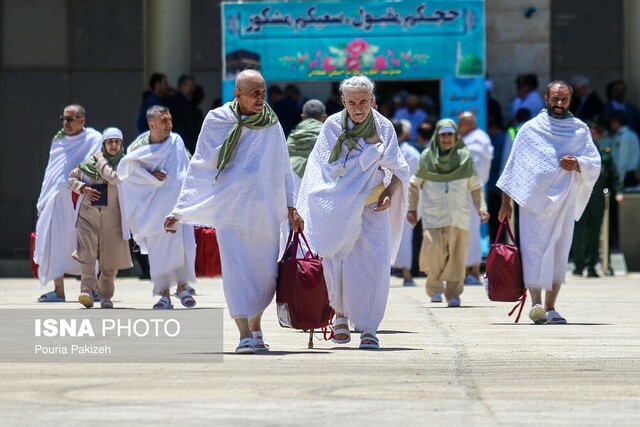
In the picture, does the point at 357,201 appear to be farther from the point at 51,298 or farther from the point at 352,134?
the point at 51,298

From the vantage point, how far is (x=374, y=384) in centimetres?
877

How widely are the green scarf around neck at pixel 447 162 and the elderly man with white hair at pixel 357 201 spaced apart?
5.37m

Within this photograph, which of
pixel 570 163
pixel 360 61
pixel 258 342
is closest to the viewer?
pixel 258 342

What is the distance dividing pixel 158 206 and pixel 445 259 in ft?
9.26

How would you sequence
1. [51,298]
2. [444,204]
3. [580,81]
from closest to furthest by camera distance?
1. [51,298]
2. [444,204]
3. [580,81]

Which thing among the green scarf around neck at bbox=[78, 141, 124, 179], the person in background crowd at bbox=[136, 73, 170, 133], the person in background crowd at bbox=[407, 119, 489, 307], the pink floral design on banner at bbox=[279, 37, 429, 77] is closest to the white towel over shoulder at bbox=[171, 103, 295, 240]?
the green scarf around neck at bbox=[78, 141, 124, 179]

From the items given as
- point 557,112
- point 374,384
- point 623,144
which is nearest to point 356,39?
point 623,144

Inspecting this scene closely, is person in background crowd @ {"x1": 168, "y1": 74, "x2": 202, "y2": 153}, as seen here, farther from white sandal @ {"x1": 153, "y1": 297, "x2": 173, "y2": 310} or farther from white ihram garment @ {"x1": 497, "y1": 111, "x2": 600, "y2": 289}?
white ihram garment @ {"x1": 497, "y1": 111, "x2": 600, "y2": 289}

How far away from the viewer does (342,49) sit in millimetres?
20703

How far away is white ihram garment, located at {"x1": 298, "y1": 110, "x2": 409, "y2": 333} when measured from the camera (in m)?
10.7

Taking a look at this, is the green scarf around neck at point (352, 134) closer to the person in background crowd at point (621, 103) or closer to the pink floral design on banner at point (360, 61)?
the pink floral design on banner at point (360, 61)

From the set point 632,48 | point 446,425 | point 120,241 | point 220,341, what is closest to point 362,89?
point 220,341

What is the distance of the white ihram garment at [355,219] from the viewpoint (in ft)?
35.2

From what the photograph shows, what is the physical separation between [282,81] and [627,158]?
4.53 meters
